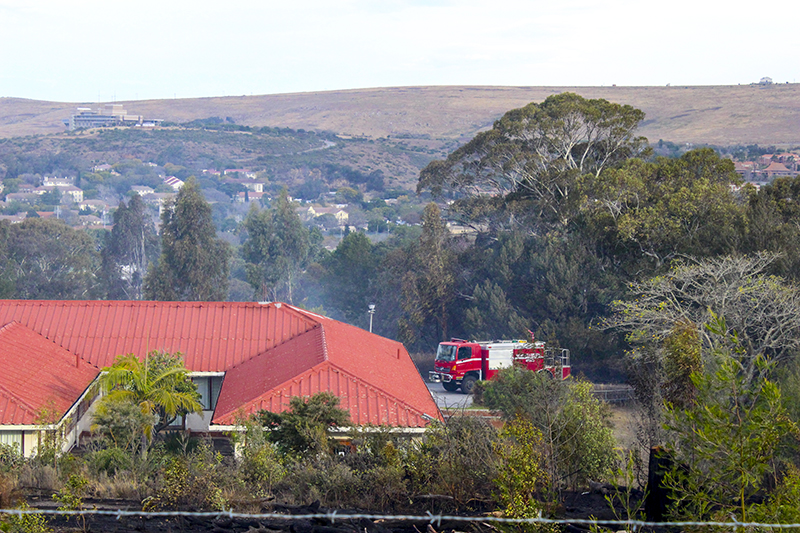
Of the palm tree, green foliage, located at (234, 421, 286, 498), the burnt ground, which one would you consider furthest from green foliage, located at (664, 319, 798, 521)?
the palm tree

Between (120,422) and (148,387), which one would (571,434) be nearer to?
(120,422)

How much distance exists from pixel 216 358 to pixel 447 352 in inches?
400

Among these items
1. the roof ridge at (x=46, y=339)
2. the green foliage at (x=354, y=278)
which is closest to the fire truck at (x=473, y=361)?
the roof ridge at (x=46, y=339)

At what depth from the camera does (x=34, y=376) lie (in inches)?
635

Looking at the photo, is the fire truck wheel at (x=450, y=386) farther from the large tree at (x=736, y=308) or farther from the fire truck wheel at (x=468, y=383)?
the large tree at (x=736, y=308)

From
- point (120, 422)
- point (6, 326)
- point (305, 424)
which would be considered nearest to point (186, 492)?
point (305, 424)

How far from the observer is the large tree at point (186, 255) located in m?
41.1

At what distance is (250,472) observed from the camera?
9.89 meters

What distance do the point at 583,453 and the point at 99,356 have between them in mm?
12682

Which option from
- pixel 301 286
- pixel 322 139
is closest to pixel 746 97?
pixel 322 139

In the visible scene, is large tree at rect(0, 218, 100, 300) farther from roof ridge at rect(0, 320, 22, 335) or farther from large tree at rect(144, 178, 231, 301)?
roof ridge at rect(0, 320, 22, 335)

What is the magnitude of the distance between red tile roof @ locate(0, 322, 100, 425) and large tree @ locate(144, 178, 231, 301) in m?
22.0

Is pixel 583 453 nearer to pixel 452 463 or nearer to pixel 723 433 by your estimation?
pixel 452 463

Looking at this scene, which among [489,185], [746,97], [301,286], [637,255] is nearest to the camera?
[637,255]
